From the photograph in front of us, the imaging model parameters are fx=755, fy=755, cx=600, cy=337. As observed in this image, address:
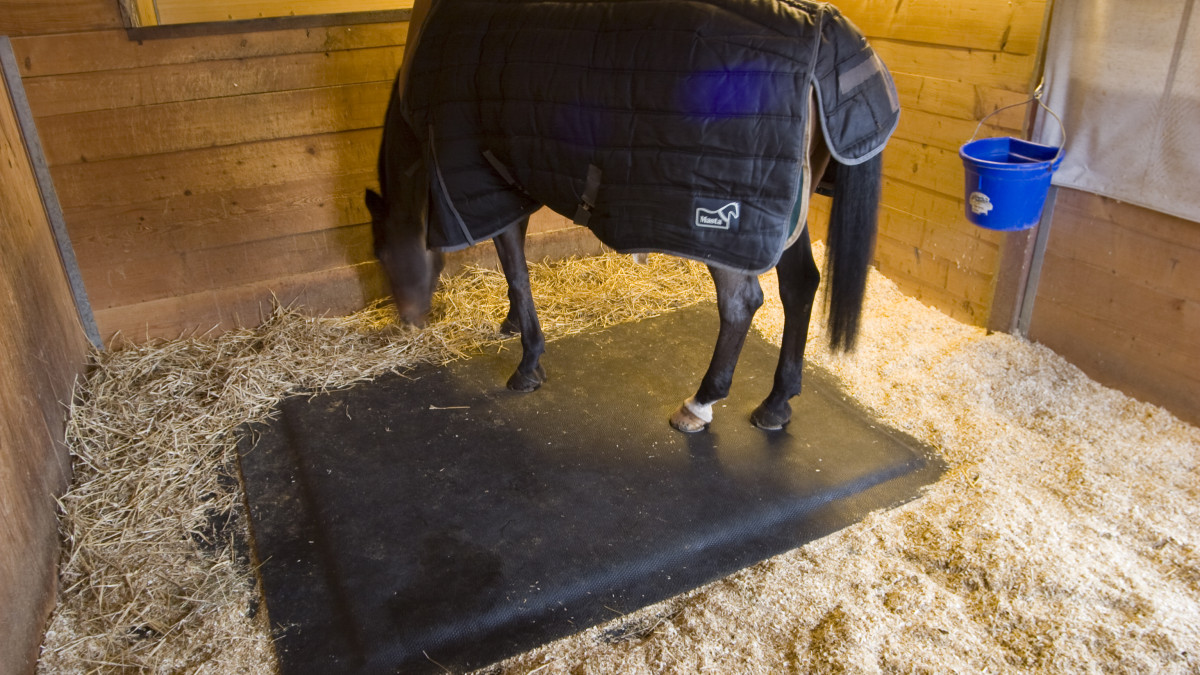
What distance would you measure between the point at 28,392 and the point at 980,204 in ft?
8.27

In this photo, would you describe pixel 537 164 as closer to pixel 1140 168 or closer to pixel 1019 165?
pixel 1019 165

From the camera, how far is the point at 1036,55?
2.19 meters

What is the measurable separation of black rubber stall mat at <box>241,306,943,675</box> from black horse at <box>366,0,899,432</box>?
27 cm

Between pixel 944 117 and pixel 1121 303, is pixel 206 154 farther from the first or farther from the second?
pixel 1121 303

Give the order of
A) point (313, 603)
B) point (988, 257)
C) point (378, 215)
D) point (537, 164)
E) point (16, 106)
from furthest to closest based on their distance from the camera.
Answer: point (988, 257), point (16, 106), point (378, 215), point (537, 164), point (313, 603)

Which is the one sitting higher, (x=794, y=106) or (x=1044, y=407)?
(x=794, y=106)

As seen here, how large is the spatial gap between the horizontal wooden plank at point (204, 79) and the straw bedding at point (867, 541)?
0.82m

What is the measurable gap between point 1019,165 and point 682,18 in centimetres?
101

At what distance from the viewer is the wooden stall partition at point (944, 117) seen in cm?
229

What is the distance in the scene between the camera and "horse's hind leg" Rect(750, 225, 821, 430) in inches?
79.4

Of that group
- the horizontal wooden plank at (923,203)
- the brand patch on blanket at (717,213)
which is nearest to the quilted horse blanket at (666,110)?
the brand patch on blanket at (717,213)

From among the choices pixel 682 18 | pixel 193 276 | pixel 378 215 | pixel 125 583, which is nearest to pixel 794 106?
pixel 682 18

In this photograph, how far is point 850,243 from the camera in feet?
6.00

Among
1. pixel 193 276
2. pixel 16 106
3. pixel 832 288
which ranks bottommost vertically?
pixel 193 276
